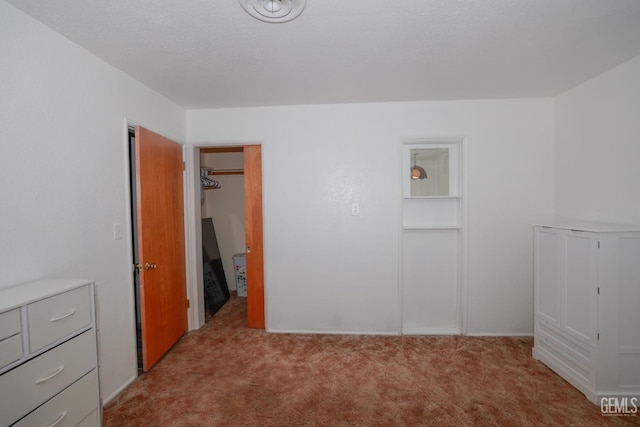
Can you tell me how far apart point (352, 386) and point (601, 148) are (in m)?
2.89

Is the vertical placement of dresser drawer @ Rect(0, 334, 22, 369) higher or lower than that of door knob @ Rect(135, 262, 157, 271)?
lower

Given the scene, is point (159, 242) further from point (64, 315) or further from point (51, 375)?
point (51, 375)

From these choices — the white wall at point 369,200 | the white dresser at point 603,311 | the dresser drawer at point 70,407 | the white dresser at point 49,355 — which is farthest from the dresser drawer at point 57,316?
the white dresser at point 603,311

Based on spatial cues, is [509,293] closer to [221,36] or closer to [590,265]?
[590,265]

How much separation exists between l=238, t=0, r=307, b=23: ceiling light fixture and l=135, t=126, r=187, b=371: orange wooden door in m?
1.42

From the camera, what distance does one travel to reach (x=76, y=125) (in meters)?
1.74

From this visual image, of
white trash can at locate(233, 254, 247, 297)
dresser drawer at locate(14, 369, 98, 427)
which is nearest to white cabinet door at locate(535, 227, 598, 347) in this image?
dresser drawer at locate(14, 369, 98, 427)

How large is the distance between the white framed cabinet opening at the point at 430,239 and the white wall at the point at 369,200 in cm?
15

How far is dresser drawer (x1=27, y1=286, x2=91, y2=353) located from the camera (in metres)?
1.20

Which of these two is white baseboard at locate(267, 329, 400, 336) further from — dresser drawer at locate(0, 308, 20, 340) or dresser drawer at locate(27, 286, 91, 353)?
dresser drawer at locate(0, 308, 20, 340)

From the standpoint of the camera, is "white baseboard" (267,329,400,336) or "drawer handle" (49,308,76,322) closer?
"drawer handle" (49,308,76,322)

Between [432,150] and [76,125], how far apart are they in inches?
123

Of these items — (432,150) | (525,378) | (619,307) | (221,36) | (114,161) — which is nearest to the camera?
(221,36)

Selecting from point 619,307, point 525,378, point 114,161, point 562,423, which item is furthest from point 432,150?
point 114,161
